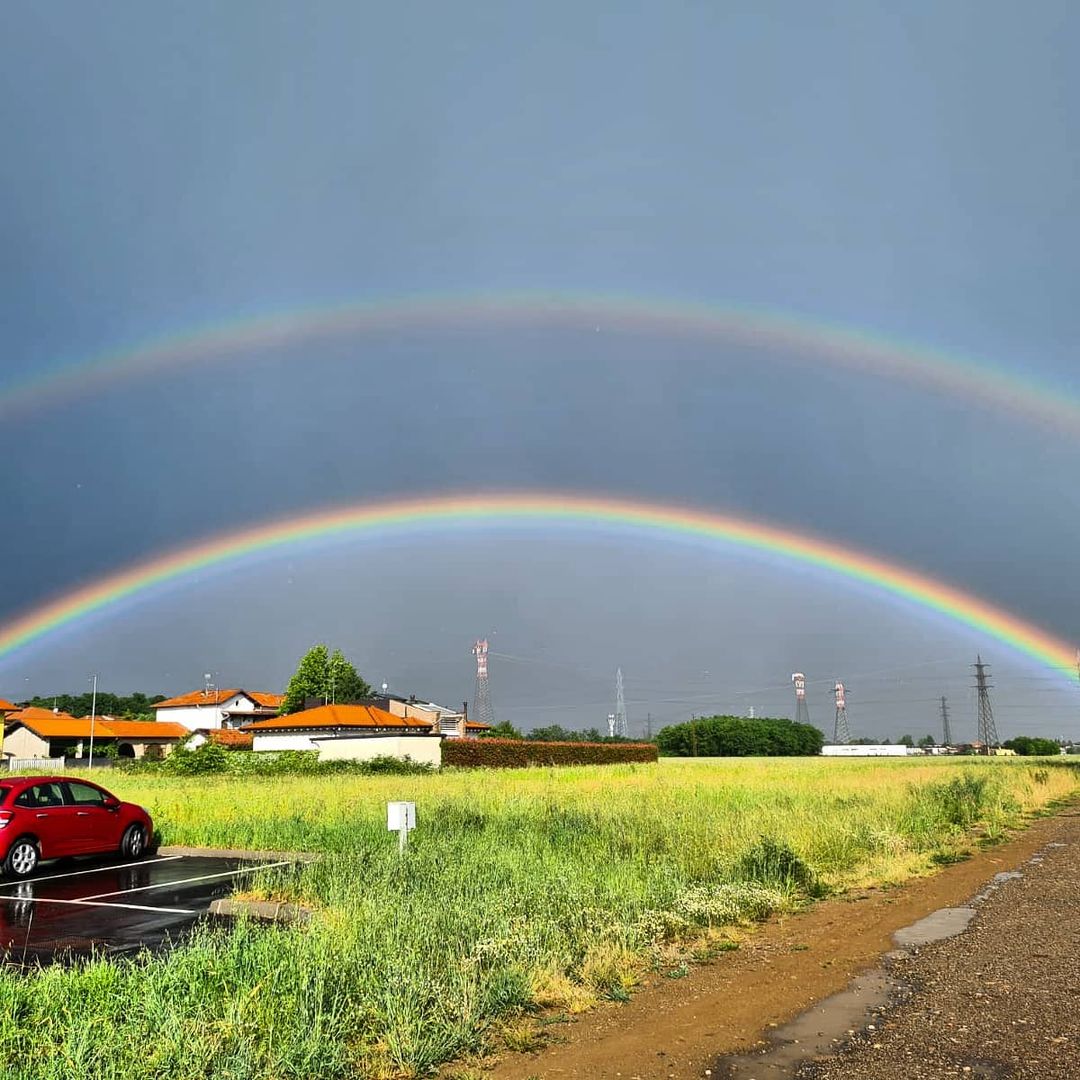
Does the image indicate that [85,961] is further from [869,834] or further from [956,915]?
[869,834]

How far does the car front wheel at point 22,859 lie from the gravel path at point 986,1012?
1303 cm

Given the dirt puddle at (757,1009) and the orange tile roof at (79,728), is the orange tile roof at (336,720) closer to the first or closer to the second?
the orange tile roof at (79,728)

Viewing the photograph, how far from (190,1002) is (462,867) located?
573 centimetres

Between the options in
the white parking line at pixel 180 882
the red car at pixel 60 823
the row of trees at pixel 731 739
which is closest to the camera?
the white parking line at pixel 180 882

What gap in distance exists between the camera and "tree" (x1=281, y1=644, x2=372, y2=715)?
4180 inches

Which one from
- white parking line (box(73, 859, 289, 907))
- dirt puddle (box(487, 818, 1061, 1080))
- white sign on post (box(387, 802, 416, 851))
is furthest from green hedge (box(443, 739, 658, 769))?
dirt puddle (box(487, 818, 1061, 1080))

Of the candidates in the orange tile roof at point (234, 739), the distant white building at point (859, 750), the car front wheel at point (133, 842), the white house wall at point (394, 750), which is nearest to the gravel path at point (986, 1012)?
the car front wheel at point (133, 842)

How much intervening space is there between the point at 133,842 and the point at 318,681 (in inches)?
3686

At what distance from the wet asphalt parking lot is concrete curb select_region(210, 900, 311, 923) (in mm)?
262

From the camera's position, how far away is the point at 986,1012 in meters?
7.04

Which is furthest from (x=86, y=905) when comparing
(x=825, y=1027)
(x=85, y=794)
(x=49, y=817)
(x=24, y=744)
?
(x=24, y=744)

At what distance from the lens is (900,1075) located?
5.73 metres

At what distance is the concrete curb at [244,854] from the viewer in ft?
49.6

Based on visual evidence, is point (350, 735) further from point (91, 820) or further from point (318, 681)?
point (91, 820)
